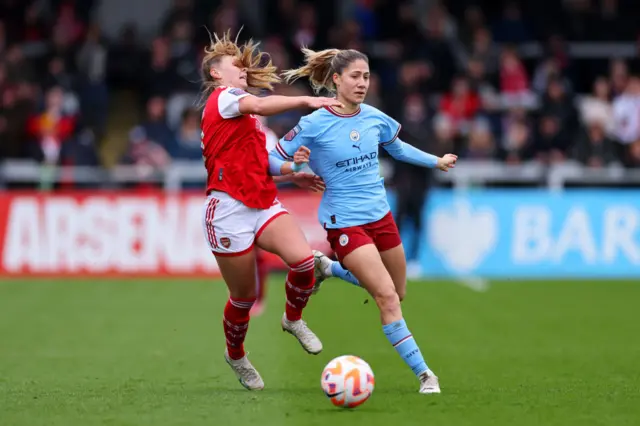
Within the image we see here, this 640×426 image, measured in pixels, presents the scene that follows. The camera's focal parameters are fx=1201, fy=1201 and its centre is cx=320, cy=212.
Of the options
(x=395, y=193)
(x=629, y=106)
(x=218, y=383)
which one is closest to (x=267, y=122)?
(x=395, y=193)

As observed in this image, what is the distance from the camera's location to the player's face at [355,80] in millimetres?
8438

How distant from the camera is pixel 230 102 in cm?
827

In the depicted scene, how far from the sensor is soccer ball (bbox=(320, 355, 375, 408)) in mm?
7582

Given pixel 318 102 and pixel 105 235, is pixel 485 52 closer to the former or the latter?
pixel 105 235

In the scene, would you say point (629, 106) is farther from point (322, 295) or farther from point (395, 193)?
point (322, 295)

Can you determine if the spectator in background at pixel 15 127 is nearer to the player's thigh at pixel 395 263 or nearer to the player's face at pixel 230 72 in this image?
the player's face at pixel 230 72

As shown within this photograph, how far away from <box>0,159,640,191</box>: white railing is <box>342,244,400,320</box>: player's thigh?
10.3 m

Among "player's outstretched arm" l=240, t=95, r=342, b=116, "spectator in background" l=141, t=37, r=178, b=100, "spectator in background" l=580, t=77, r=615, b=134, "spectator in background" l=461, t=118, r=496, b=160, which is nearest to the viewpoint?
"player's outstretched arm" l=240, t=95, r=342, b=116

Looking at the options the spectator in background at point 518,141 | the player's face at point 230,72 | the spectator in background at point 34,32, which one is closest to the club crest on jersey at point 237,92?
the player's face at point 230,72

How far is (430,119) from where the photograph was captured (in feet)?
61.1

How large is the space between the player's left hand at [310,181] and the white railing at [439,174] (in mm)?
10034

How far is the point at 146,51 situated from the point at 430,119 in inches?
217

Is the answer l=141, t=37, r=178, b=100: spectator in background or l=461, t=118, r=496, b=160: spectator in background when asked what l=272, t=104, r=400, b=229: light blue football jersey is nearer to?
l=461, t=118, r=496, b=160: spectator in background

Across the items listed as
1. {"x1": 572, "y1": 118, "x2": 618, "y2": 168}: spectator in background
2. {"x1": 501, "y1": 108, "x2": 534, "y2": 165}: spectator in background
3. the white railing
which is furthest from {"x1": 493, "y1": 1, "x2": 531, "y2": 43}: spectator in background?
the white railing
